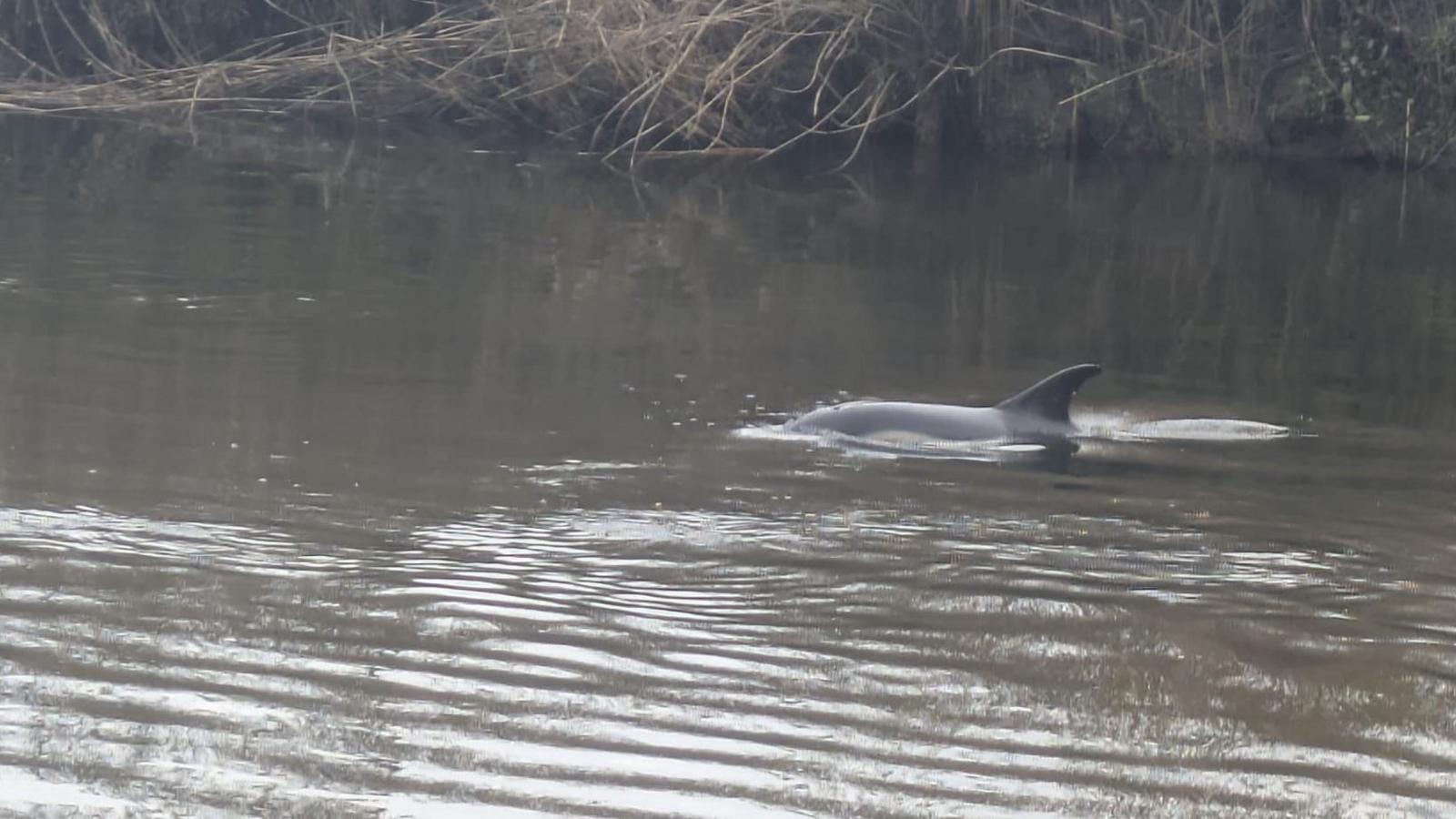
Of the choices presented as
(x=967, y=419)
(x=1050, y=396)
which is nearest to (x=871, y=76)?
(x=1050, y=396)

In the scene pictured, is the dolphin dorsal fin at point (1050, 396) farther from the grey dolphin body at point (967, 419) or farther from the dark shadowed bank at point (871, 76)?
the dark shadowed bank at point (871, 76)

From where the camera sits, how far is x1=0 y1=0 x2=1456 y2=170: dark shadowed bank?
2434 cm

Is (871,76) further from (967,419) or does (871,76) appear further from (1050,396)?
(967,419)

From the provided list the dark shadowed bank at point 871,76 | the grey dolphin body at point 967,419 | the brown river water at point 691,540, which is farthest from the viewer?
the dark shadowed bank at point 871,76

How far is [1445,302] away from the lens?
47.7 ft

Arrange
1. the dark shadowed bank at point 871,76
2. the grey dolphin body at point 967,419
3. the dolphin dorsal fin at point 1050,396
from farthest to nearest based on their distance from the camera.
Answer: the dark shadowed bank at point 871,76 → the dolphin dorsal fin at point 1050,396 → the grey dolphin body at point 967,419

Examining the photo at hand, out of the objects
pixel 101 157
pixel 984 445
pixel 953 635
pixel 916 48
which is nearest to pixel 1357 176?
pixel 916 48

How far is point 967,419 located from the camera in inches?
373

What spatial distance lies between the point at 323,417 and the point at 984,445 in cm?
309

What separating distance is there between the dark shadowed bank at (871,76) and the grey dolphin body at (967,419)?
1392cm

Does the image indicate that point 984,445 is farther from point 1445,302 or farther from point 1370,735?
point 1445,302

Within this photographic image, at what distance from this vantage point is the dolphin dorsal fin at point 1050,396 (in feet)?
31.2

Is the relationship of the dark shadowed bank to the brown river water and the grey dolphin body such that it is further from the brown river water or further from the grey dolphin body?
the grey dolphin body

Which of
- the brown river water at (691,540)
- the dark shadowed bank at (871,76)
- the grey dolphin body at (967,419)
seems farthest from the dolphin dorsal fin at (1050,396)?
the dark shadowed bank at (871,76)
